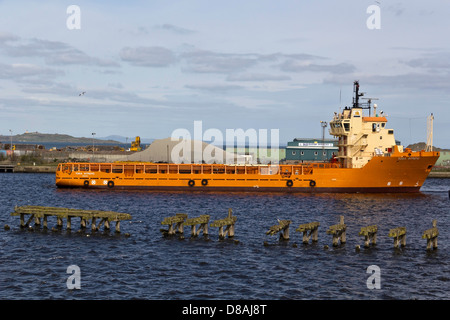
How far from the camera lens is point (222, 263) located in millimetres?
29797

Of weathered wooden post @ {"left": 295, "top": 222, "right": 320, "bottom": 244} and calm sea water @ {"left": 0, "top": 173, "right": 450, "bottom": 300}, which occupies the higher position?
weathered wooden post @ {"left": 295, "top": 222, "right": 320, "bottom": 244}

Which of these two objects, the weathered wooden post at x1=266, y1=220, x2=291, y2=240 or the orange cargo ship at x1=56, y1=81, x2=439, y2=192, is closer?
the weathered wooden post at x1=266, y1=220, x2=291, y2=240

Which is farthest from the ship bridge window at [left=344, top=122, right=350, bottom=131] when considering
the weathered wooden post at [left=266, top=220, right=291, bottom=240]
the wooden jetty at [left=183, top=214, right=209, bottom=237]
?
the wooden jetty at [left=183, top=214, right=209, bottom=237]

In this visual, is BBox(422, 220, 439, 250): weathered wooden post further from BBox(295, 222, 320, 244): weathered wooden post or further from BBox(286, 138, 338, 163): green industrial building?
BBox(286, 138, 338, 163): green industrial building

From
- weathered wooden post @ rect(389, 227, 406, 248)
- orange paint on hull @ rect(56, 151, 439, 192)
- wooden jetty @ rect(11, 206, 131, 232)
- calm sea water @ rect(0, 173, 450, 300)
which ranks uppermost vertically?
orange paint on hull @ rect(56, 151, 439, 192)

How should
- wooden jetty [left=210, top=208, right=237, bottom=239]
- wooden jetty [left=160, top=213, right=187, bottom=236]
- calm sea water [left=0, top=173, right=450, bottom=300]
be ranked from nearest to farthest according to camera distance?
calm sea water [left=0, top=173, right=450, bottom=300] → wooden jetty [left=210, top=208, right=237, bottom=239] → wooden jetty [left=160, top=213, right=187, bottom=236]

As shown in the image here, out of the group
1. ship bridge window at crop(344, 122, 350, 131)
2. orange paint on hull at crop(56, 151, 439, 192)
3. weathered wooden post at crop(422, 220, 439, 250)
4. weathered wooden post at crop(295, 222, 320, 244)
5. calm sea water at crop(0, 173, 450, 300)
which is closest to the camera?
calm sea water at crop(0, 173, 450, 300)

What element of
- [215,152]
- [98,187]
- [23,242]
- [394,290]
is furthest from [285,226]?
[215,152]

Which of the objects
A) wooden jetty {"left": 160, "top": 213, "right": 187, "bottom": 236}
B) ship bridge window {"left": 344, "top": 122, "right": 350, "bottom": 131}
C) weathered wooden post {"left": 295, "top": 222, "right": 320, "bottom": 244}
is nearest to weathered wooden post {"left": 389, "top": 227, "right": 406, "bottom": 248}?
weathered wooden post {"left": 295, "top": 222, "right": 320, "bottom": 244}

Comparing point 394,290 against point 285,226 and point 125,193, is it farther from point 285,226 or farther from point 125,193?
point 125,193

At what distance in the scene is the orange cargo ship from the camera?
65625 millimetres

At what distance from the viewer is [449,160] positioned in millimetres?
135750

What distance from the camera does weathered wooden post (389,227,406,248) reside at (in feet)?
107

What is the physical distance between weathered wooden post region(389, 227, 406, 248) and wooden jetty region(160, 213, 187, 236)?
1349cm
